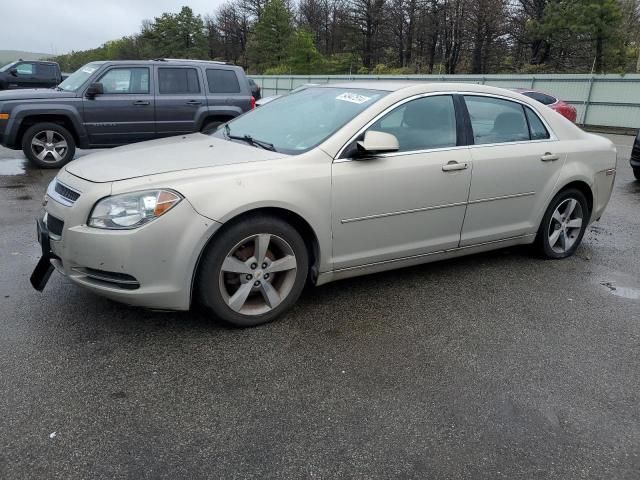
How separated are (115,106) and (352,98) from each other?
244 inches

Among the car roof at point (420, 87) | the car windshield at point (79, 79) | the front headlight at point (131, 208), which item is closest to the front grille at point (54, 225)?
the front headlight at point (131, 208)

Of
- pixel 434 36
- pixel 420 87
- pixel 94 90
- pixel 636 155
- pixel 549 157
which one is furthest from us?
pixel 434 36

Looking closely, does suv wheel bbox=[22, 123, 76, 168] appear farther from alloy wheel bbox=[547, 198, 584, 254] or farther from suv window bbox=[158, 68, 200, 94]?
alloy wheel bbox=[547, 198, 584, 254]

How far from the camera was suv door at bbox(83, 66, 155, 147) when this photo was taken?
8.91 metres

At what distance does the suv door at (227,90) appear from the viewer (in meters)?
9.59

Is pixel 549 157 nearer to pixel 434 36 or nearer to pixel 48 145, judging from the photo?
pixel 48 145

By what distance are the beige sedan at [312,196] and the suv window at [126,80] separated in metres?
5.30

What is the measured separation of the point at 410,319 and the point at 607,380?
1.21 meters

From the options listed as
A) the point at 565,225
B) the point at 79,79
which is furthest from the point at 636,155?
the point at 79,79

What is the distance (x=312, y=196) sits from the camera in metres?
3.46

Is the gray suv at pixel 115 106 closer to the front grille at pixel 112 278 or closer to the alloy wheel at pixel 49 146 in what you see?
the alloy wheel at pixel 49 146

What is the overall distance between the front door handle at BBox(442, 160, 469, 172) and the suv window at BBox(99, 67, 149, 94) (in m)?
6.76

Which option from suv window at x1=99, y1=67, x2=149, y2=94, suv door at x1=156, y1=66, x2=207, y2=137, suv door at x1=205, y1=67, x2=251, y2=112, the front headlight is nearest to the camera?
the front headlight

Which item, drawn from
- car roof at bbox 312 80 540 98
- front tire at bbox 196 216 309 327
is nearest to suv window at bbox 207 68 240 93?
car roof at bbox 312 80 540 98
